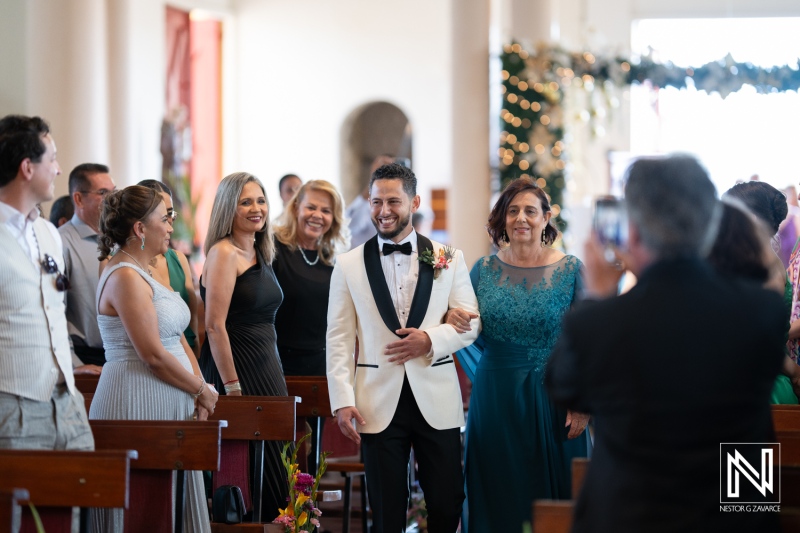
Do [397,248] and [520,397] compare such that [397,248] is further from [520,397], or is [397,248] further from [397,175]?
[520,397]

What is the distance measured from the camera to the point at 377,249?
4.56 meters

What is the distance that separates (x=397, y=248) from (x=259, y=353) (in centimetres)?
111

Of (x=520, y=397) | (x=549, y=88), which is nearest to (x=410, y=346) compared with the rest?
(x=520, y=397)

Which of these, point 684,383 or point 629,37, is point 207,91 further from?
point 684,383

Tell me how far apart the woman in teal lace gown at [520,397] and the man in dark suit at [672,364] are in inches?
87.0

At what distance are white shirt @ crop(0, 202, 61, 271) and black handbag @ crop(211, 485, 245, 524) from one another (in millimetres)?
1457

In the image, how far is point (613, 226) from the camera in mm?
2457

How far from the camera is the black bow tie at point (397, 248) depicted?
14.8 feet

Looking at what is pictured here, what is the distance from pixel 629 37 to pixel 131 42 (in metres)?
7.82

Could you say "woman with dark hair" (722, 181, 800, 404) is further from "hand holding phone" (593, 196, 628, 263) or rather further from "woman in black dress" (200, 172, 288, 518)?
"woman in black dress" (200, 172, 288, 518)

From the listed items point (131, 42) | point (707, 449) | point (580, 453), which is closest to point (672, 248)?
point (707, 449)

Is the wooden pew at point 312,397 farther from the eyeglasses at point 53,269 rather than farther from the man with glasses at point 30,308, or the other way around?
the eyeglasses at point 53,269

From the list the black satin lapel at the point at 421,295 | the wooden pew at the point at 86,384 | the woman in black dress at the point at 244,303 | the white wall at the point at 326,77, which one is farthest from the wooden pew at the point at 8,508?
the white wall at the point at 326,77

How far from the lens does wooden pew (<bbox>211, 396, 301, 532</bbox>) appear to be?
14.9 feet
